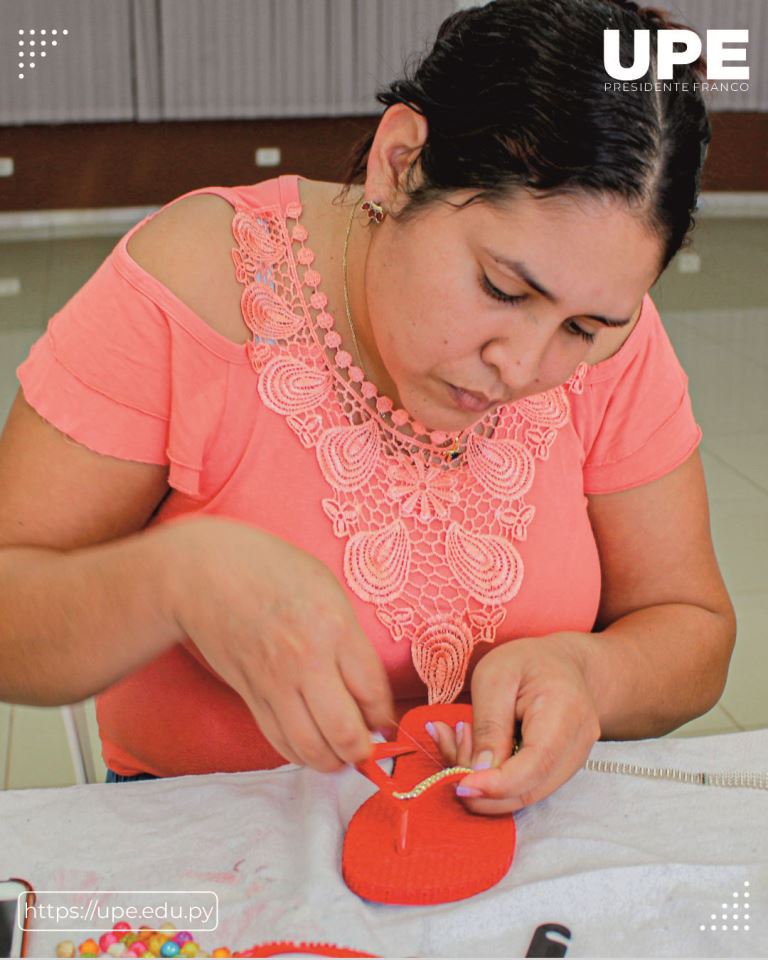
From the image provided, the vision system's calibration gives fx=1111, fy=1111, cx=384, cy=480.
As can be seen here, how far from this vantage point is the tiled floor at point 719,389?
2.32 m

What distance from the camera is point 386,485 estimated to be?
109 centimetres

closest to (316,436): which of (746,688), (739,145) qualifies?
(746,688)

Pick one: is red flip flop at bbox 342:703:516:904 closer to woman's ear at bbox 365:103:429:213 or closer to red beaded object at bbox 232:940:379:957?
red beaded object at bbox 232:940:379:957

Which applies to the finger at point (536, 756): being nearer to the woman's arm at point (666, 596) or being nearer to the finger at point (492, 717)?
the finger at point (492, 717)

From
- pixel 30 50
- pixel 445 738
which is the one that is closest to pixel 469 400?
pixel 445 738

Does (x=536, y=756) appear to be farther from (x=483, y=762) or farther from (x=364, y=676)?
(x=364, y=676)

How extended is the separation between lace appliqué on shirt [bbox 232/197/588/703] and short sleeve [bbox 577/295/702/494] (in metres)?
0.10

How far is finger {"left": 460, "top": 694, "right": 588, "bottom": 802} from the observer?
0.91m

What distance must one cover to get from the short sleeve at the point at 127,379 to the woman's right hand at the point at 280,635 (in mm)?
256

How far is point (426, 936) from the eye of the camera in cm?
82

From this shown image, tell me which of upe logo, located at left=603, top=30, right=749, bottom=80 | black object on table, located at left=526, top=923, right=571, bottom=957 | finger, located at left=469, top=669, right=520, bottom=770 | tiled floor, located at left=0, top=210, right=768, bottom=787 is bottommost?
tiled floor, located at left=0, top=210, right=768, bottom=787

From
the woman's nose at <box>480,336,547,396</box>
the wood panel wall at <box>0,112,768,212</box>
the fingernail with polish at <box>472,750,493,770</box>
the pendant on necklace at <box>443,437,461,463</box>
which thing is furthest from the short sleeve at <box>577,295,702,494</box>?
the wood panel wall at <box>0,112,768,212</box>

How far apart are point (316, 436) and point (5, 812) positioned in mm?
433

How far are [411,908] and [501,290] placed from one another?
19.0 inches
